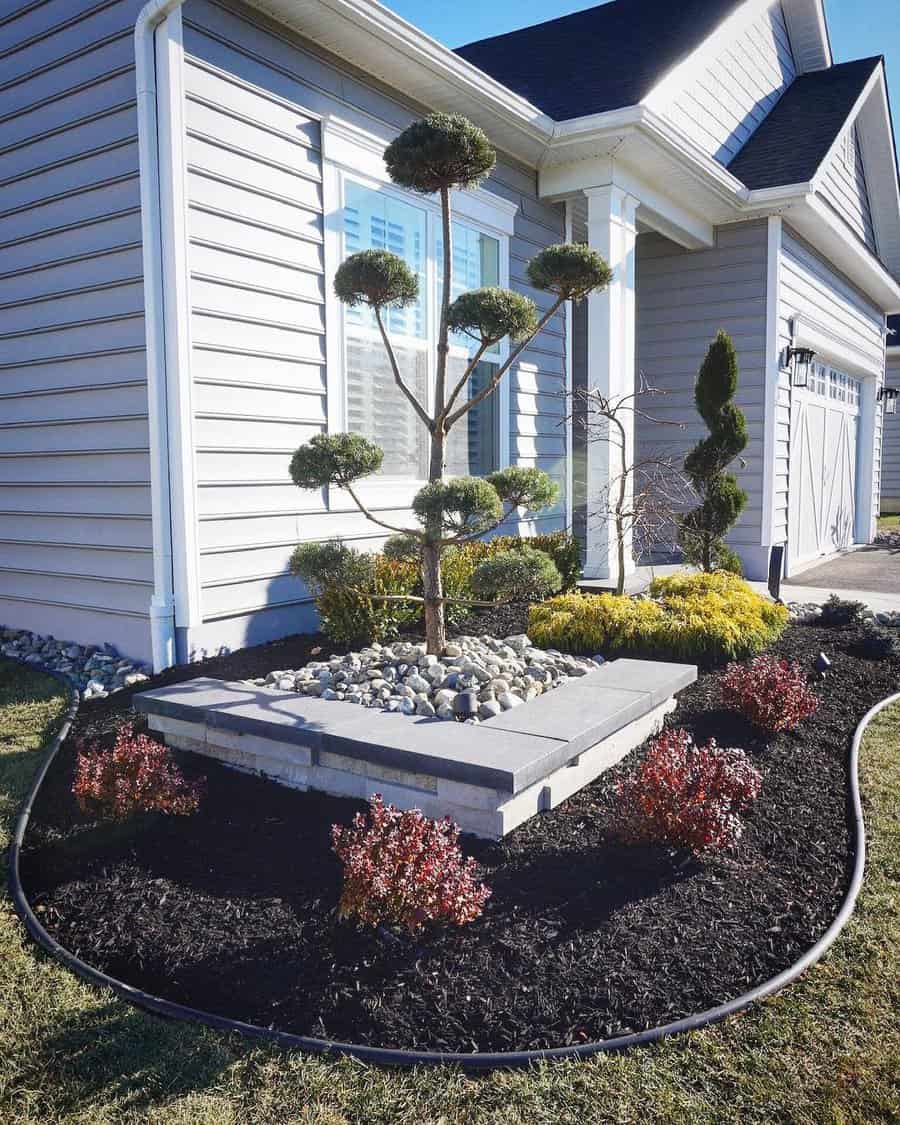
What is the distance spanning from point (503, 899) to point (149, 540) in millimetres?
3256

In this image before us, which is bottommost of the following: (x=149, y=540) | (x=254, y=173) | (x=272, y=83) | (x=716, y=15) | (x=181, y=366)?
(x=149, y=540)

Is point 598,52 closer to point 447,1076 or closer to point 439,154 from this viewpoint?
point 439,154

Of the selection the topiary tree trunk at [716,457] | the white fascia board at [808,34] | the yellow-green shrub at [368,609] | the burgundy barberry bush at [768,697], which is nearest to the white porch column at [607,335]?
the topiary tree trunk at [716,457]

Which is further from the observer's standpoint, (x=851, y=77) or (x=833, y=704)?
(x=851, y=77)

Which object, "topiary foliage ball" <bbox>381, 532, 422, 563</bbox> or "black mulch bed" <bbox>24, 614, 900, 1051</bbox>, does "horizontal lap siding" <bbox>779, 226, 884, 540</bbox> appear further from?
"black mulch bed" <bbox>24, 614, 900, 1051</bbox>

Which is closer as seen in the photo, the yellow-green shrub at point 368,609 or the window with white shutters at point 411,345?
the yellow-green shrub at point 368,609

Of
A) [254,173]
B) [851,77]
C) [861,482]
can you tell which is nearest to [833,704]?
[254,173]

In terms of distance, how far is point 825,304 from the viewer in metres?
11.6

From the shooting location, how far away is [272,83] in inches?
213

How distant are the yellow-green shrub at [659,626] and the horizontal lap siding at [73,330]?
96.3 inches

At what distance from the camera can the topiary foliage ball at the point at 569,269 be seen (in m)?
4.66

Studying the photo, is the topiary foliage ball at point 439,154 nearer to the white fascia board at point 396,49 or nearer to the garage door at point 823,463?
the white fascia board at point 396,49

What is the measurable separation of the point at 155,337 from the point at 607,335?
4135 mm

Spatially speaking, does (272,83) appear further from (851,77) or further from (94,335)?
(851,77)
